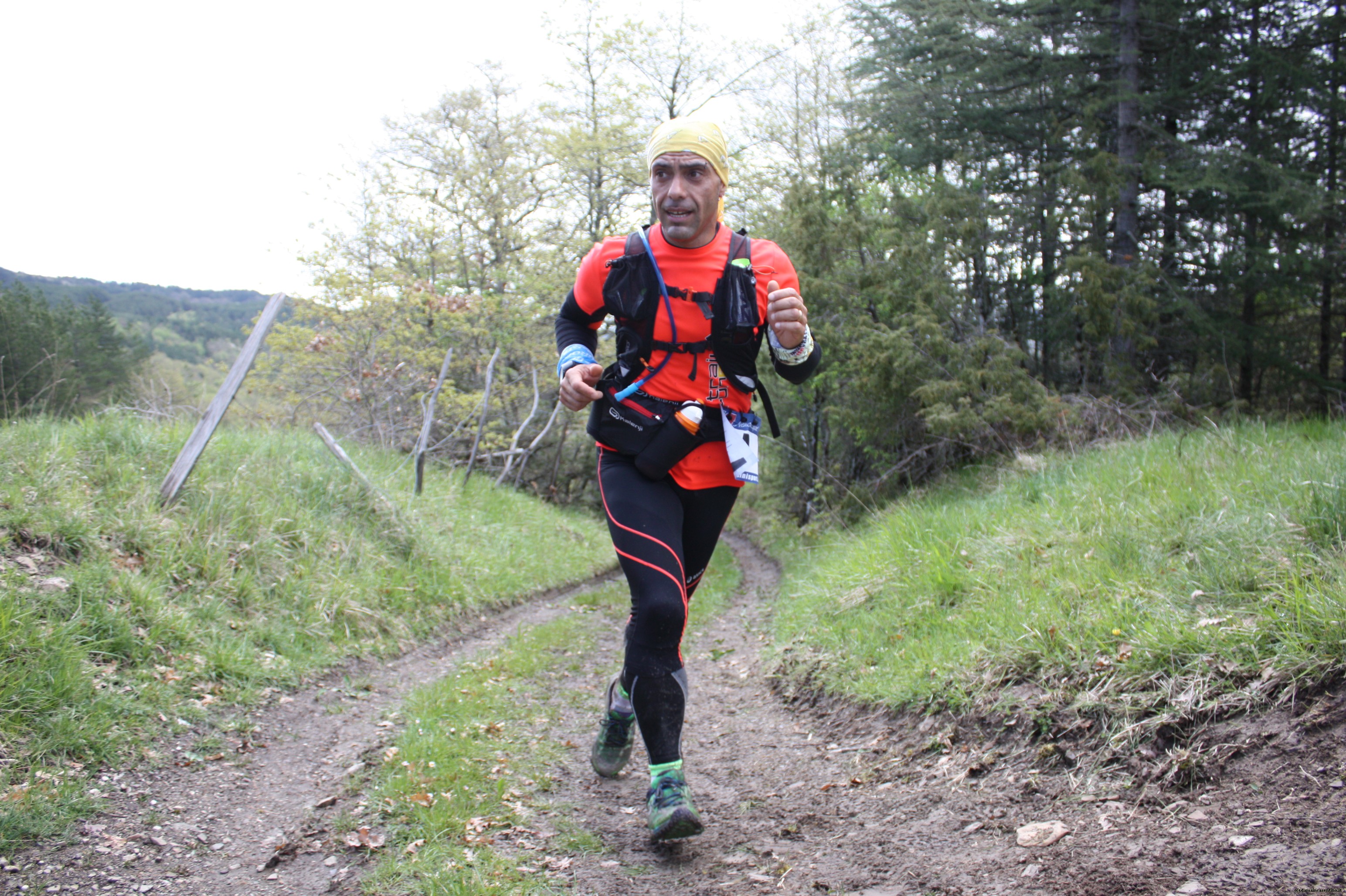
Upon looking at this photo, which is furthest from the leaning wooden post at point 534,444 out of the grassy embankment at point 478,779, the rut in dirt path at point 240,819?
the rut in dirt path at point 240,819

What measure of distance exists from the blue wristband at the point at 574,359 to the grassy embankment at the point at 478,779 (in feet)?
5.66

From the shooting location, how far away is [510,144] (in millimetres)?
21250

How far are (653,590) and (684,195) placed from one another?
1517 millimetres

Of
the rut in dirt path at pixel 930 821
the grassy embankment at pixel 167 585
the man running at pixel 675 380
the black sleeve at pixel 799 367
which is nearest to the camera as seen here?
the rut in dirt path at pixel 930 821

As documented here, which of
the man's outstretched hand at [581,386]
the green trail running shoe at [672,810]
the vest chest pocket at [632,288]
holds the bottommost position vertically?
the green trail running shoe at [672,810]

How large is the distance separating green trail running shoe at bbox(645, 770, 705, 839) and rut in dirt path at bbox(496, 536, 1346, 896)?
0.36 feet

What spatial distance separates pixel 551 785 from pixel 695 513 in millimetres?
1411

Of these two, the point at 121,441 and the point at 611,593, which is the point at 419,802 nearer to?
the point at 121,441

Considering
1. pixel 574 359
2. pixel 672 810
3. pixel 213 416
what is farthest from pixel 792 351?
pixel 213 416

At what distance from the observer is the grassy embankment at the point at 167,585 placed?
329 cm

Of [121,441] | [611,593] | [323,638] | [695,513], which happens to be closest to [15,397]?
[121,441]

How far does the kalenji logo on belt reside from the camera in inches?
117

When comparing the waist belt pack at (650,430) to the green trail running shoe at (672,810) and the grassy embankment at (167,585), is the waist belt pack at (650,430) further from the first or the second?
the grassy embankment at (167,585)

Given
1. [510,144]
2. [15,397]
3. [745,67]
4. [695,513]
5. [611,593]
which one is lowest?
[611,593]
